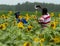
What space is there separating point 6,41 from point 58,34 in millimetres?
606

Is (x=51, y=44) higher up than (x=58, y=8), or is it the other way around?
(x=51, y=44)

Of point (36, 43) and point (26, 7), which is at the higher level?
point (36, 43)


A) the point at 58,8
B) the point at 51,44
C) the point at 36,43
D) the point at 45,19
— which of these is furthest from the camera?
the point at 58,8

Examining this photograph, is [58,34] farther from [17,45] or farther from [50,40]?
[17,45]

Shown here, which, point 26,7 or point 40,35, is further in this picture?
point 26,7

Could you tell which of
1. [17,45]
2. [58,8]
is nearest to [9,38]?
[17,45]

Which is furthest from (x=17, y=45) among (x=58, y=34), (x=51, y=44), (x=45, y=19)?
(x=45, y=19)

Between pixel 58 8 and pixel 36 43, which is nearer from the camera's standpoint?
pixel 36 43

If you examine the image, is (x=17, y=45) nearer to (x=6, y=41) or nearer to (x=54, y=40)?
(x=6, y=41)

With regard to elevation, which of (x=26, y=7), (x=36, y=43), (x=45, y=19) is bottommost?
(x=26, y=7)

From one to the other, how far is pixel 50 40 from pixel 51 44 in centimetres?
26

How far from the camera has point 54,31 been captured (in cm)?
383

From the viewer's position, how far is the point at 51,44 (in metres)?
3.41

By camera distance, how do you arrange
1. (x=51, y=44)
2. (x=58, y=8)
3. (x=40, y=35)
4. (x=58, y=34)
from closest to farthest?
(x=51, y=44) → (x=58, y=34) → (x=40, y=35) → (x=58, y=8)
